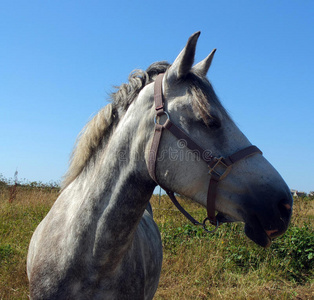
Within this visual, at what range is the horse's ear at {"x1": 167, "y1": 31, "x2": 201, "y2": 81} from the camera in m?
1.81

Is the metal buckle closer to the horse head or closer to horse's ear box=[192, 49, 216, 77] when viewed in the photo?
the horse head

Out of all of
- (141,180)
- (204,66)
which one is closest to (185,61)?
(204,66)

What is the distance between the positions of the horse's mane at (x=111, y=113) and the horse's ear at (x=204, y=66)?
23 cm

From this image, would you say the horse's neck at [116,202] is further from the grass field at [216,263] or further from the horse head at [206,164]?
the grass field at [216,263]

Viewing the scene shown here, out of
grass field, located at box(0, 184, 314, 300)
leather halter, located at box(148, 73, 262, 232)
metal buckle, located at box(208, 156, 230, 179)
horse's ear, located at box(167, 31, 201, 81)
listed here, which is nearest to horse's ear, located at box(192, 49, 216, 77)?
horse's ear, located at box(167, 31, 201, 81)

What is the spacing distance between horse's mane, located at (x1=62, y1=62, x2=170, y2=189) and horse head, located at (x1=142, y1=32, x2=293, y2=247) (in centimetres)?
26

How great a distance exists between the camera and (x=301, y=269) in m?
5.10

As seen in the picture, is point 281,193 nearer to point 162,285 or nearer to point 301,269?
point 162,285

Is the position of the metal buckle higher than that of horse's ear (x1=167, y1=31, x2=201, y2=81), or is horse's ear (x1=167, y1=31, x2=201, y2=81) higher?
horse's ear (x1=167, y1=31, x2=201, y2=81)

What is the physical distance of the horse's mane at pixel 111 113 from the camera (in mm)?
2180

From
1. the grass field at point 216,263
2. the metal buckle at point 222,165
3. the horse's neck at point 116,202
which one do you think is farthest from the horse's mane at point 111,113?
the grass field at point 216,263

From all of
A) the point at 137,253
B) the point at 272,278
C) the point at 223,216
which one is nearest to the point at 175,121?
the point at 223,216

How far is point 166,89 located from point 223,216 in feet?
2.72

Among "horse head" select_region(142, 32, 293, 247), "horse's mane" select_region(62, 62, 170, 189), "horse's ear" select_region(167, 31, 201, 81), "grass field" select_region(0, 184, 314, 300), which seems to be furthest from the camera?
"grass field" select_region(0, 184, 314, 300)
